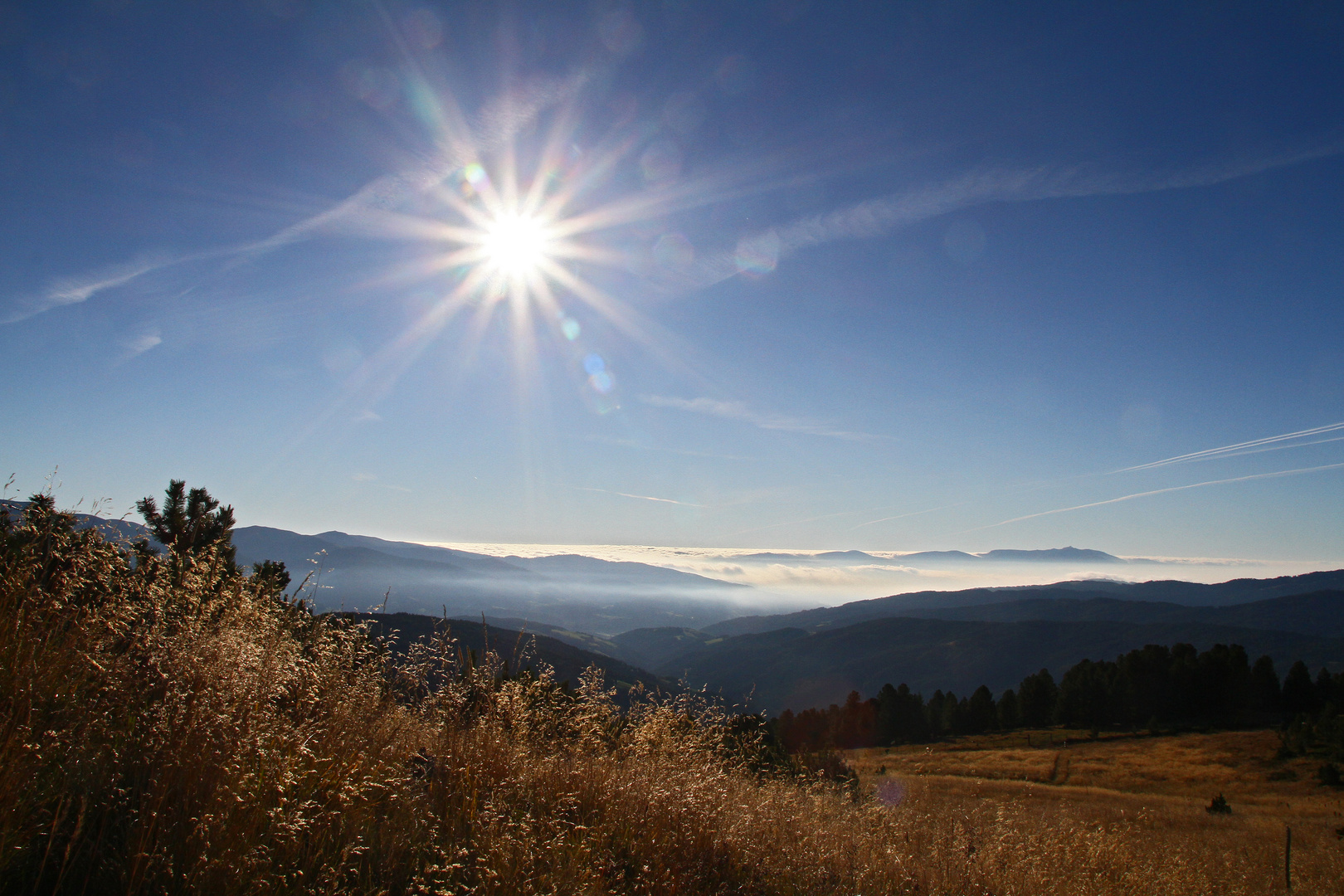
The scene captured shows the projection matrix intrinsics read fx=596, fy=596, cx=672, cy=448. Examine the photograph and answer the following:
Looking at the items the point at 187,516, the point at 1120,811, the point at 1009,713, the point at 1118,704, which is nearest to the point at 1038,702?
the point at 1009,713

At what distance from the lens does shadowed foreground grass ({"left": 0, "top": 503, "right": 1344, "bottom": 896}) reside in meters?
2.37

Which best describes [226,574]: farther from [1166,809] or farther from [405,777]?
[1166,809]

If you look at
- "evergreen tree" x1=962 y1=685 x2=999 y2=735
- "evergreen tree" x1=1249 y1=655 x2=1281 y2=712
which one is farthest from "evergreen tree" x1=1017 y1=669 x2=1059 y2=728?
"evergreen tree" x1=1249 y1=655 x2=1281 y2=712

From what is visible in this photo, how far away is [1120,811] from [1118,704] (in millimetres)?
58947

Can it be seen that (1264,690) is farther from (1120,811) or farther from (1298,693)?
Answer: (1120,811)

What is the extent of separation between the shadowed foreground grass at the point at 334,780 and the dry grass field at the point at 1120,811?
0.15 m

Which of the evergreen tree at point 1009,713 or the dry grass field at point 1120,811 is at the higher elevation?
the dry grass field at point 1120,811

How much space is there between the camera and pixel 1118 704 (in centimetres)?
6556

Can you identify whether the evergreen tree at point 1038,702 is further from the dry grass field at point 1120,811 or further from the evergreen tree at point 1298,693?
the evergreen tree at point 1298,693

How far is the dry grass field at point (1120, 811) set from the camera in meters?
6.11

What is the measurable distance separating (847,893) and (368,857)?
10.4 ft

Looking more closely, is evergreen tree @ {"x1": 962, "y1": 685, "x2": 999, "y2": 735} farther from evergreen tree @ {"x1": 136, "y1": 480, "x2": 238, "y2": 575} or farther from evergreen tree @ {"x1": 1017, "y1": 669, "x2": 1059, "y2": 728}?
evergreen tree @ {"x1": 136, "y1": 480, "x2": 238, "y2": 575}

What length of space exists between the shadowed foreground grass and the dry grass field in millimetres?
148

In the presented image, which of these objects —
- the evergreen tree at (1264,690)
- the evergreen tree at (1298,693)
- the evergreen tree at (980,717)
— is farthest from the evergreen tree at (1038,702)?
→ the evergreen tree at (1298,693)
